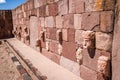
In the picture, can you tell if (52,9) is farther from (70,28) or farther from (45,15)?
(70,28)

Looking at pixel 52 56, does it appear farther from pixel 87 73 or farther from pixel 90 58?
pixel 90 58

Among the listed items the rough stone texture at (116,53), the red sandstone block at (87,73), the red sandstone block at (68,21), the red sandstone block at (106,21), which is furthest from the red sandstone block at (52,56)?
the rough stone texture at (116,53)

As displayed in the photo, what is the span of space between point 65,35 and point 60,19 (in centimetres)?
54

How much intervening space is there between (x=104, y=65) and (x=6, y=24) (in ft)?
42.0

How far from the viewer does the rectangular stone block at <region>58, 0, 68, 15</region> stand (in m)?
4.61

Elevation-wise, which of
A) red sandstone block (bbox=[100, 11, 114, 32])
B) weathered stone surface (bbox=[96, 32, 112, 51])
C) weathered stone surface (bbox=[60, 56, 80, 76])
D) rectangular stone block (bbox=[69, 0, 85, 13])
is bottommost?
weathered stone surface (bbox=[60, 56, 80, 76])

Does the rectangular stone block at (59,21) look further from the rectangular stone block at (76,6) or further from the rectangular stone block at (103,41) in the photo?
the rectangular stone block at (103,41)

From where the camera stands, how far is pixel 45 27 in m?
6.43

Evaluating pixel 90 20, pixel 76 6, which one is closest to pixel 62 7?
pixel 76 6

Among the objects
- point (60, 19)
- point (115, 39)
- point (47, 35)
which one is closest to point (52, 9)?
point (60, 19)

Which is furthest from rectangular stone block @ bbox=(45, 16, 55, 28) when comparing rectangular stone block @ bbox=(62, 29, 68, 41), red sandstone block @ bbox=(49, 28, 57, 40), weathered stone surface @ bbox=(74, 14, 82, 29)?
weathered stone surface @ bbox=(74, 14, 82, 29)

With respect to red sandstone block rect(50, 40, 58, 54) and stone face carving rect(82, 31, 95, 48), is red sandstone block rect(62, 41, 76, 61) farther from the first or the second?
stone face carving rect(82, 31, 95, 48)

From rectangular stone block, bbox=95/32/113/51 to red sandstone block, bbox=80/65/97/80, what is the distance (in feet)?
1.85

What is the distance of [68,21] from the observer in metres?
4.55
